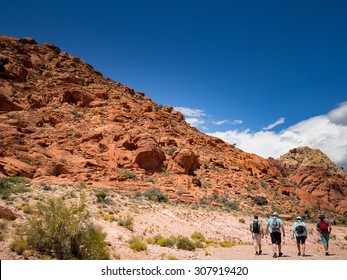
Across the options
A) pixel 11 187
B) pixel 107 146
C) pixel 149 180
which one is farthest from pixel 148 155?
pixel 11 187

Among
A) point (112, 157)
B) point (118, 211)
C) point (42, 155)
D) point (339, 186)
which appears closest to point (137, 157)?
point (112, 157)

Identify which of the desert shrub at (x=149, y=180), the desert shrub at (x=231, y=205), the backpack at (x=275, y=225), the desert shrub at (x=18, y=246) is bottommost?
the desert shrub at (x=18, y=246)

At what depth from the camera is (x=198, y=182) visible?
35.0 meters

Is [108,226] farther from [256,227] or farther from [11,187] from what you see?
[11,187]

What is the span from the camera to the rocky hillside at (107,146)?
1140 inches

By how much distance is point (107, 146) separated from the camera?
→ 1375 inches

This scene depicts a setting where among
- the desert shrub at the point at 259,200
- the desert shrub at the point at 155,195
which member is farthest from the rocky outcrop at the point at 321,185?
the desert shrub at the point at 155,195

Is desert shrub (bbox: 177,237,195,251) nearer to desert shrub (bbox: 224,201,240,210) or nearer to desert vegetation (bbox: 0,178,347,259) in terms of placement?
desert vegetation (bbox: 0,178,347,259)

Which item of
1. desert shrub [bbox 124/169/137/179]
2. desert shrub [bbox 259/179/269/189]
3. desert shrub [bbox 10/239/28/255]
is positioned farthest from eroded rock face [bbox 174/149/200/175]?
desert shrub [bbox 10/239/28/255]

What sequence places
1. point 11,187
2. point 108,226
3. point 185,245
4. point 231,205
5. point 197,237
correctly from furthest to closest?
point 231,205 < point 11,187 < point 197,237 < point 108,226 < point 185,245

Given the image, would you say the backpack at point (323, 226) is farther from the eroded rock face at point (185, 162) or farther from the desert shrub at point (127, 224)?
the eroded rock face at point (185, 162)

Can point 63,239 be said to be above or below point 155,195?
below

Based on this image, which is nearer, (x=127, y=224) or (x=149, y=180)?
(x=127, y=224)

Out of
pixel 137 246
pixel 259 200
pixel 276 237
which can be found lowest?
pixel 137 246
